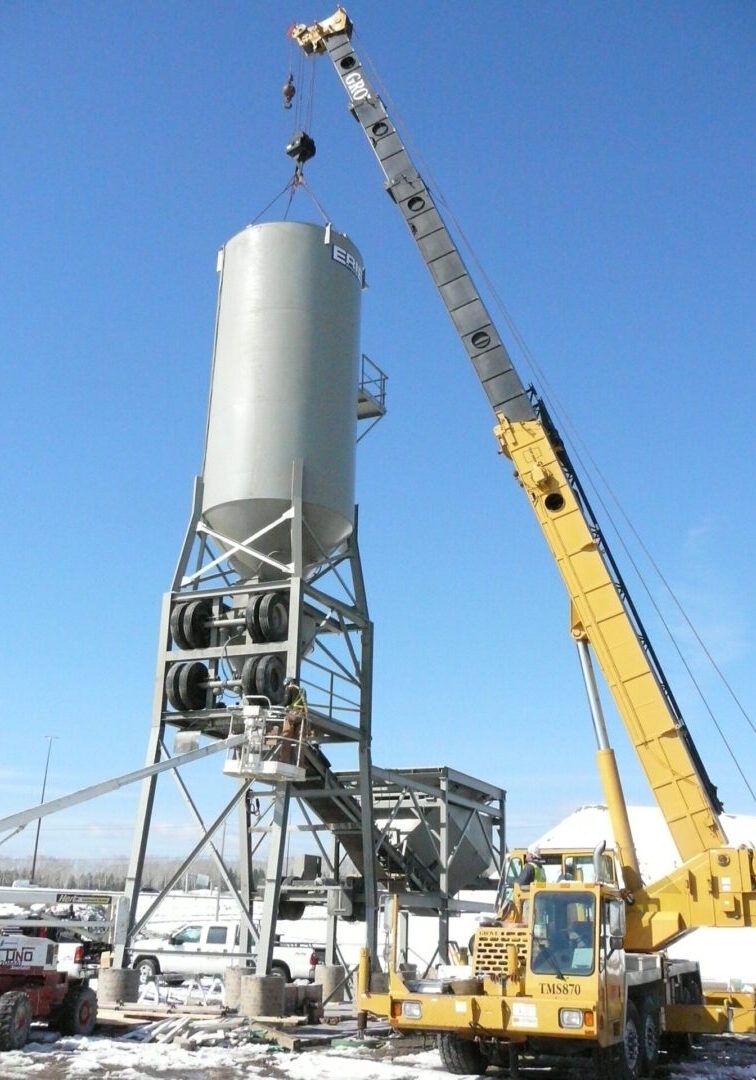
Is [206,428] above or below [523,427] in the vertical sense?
above

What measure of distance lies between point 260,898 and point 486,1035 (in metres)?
14.6

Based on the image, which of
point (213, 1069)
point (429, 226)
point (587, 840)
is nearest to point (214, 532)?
point (429, 226)

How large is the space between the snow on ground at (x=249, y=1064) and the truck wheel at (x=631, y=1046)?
66 cm

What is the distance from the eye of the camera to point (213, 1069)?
11906mm

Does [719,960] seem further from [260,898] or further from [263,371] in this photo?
[263,371]

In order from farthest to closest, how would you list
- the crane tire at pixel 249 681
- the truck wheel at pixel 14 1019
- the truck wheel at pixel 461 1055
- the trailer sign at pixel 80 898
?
the crane tire at pixel 249 681 < the trailer sign at pixel 80 898 < the truck wheel at pixel 14 1019 < the truck wheel at pixel 461 1055

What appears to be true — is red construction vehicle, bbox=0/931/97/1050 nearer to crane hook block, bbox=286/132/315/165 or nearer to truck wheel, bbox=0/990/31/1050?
truck wheel, bbox=0/990/31/1050

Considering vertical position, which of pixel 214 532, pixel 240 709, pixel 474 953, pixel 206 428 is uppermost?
pixel 206 428

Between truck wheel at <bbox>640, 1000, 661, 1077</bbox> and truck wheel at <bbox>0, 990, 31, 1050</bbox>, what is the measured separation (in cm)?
757

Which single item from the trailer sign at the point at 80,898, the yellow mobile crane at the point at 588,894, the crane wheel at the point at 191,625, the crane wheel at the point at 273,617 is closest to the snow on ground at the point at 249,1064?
the yellow mobile crane at the point at 588,894

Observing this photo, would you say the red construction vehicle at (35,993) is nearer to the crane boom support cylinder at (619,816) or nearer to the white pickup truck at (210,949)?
the crane boom support cylinder at (619,816)

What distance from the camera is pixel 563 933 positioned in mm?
11234

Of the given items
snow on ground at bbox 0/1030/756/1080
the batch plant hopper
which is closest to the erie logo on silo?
the batch plant hopper

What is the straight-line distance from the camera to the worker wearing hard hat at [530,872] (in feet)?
40.3
